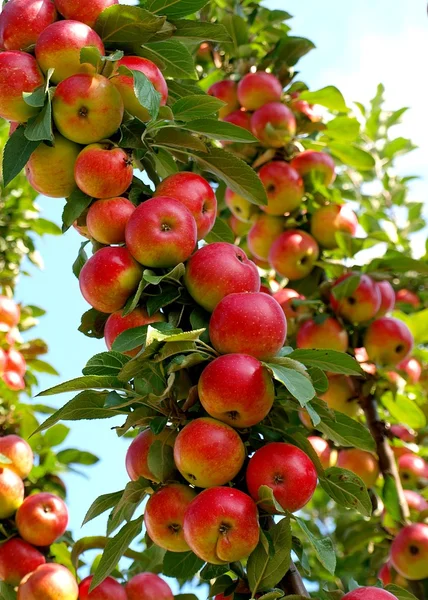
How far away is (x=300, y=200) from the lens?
270 cm

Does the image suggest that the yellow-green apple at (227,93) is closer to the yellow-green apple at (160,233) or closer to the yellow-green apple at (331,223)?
the yellow-green apple at (331,223)

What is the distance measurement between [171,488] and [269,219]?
1536 mm

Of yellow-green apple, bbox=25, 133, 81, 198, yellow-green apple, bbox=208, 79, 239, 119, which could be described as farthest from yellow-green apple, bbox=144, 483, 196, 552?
yellow-green apple, bbox=208, 79, 239, 119

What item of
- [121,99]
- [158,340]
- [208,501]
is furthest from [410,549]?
[121,99]

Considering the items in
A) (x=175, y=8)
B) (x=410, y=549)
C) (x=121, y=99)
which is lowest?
(x=410, y=549)

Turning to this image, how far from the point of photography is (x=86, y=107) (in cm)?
149

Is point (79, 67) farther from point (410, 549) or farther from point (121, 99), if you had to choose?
point (410, 549)

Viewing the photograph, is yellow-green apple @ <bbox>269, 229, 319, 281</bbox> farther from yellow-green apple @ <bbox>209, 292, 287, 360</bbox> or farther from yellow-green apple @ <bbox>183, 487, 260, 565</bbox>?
yellow-green apple @ <bbox>183, 487, 260, 565</bbox>

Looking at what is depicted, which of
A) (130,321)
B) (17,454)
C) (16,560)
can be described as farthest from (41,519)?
(130,321)

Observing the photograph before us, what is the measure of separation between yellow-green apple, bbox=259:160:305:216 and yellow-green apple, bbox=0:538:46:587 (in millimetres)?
1324

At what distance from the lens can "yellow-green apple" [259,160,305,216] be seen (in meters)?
2.62

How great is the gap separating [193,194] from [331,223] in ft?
3.83

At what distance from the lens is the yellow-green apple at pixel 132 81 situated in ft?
5.17

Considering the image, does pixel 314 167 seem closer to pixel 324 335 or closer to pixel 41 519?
pixel 324 335
